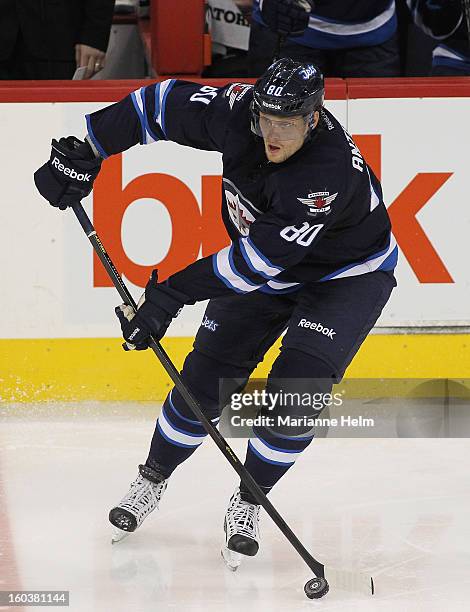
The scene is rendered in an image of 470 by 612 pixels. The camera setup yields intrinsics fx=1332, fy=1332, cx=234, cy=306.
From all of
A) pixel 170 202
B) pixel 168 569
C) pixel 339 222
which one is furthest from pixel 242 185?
pixel 170 202

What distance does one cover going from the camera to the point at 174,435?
3.34 m

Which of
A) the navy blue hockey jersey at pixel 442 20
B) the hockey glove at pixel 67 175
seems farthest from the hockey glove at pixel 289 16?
the hockey glove at pixel 67 175

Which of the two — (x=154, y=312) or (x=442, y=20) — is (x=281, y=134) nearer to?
(x=154, y=312)

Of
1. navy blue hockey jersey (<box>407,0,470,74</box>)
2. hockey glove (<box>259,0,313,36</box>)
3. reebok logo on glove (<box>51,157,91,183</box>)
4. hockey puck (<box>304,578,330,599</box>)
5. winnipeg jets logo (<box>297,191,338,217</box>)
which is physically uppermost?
winnipeg jets logo (<box>297,191,338,217</box>)

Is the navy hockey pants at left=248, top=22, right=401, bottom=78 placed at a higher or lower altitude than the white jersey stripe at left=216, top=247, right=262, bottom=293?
lower

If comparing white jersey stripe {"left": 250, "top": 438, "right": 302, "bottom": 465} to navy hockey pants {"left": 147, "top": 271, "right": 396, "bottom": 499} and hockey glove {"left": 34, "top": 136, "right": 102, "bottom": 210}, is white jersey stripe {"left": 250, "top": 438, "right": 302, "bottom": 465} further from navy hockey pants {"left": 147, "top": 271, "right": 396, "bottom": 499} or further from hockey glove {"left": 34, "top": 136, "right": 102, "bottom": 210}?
hockey glove {"left": 34, "top": 136, "right": 102, "bottom": 210}

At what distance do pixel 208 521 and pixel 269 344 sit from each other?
501 mm

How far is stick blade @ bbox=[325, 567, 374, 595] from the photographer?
121 inches

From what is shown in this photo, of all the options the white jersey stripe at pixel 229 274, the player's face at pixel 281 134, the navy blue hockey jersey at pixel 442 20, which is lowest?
the navy blue hockey jersey at pixel 442 20

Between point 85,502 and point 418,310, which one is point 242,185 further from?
point 418,310

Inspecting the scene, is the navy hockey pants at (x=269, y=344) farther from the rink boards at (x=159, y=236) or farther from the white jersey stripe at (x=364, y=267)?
the rink boards at (x=159, y=236)

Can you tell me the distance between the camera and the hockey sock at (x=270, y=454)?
3.16 metres

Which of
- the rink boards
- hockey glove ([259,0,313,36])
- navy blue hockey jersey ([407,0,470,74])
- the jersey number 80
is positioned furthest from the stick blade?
navy blue hockey jersey ([407,0,470,74])

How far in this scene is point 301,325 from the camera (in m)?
3.16
